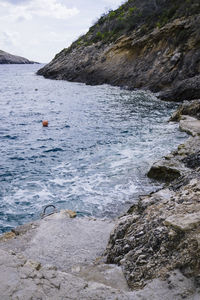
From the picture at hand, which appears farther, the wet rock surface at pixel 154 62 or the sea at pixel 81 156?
the wet rock surface at pixel 154 62

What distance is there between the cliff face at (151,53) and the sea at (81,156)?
275 inches

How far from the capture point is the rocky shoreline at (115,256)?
12.2 feet

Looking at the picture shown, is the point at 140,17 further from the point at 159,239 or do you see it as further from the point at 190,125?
the point at 159,239

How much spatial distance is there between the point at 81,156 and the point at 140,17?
118ft

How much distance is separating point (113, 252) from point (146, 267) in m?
1.02

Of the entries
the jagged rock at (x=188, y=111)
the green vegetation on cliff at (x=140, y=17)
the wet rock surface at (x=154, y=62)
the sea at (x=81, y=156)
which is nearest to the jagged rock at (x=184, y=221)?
the sea at (x=81, y=156)

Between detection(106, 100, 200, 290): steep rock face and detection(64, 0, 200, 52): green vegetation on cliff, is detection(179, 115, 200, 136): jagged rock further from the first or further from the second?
detection(64, 0, 200, 52): green vegetation on cliff

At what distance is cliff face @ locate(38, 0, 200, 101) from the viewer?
29266mm

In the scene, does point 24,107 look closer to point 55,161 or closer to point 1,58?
point 55,161

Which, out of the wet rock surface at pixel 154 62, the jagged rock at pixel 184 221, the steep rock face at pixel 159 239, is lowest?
the steep rock face at pixel 159 239

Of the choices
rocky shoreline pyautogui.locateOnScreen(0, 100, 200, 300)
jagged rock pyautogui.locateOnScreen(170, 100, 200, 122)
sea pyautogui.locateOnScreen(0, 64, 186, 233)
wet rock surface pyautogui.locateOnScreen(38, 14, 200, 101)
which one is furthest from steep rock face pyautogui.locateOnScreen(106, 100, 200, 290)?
wet rock surface pyautogui.locateOnScreen(38, 14, 200, 101)

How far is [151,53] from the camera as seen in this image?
35000mm

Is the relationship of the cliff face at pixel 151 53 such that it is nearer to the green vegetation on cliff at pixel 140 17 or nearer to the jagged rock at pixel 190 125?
the green vegetation on cliff at pixel 140 17

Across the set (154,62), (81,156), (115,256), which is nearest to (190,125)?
(81,156)
